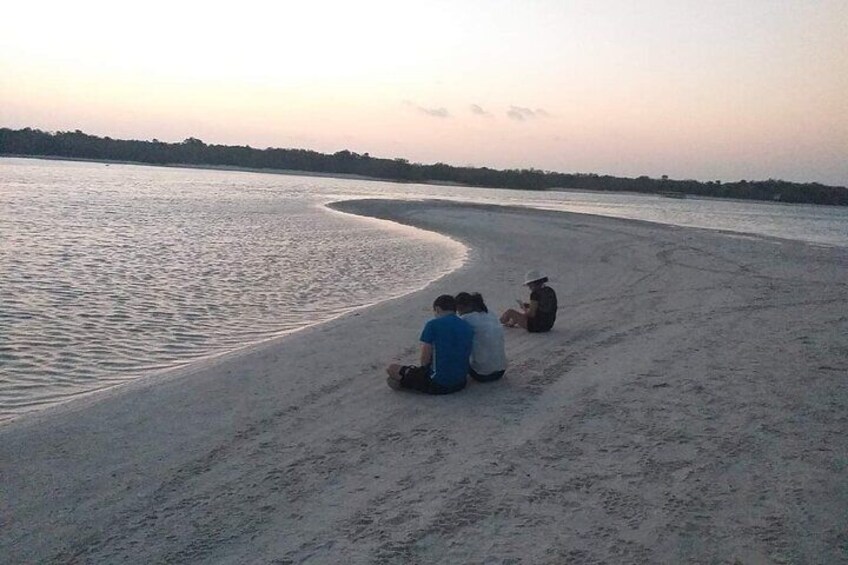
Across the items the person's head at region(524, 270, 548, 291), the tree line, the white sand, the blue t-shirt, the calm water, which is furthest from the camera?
the tree line

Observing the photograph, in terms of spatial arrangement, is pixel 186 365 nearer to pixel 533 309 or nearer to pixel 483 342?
pixel 483 342

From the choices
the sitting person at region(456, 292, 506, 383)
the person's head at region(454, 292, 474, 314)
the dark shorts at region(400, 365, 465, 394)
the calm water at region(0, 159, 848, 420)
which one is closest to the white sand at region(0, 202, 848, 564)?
the dark shorts at region(400, 365, 465, 394)

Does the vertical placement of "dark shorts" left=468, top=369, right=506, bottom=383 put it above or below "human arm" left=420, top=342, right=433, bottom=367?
below

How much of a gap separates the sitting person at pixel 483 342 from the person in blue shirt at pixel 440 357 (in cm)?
25

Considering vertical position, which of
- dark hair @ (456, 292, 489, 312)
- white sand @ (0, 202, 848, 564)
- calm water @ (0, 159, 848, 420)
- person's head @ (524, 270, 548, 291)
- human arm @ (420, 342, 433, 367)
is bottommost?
calm water @ (0, 159, 848, 420)

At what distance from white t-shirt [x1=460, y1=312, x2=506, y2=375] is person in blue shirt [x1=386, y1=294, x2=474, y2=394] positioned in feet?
0.80

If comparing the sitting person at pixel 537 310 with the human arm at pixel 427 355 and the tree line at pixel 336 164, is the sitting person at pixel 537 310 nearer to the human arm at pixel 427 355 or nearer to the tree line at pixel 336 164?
the human arm at pixel 427 355

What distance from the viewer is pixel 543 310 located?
10414mm

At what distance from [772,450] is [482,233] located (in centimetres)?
2424

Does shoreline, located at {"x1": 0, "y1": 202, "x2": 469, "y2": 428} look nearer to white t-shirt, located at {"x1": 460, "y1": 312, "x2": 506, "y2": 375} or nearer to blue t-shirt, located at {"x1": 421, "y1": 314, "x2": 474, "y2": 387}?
blue t-shirt, located at {"x1": 421, "y1": 314, "x2": 474, "y2": 387}

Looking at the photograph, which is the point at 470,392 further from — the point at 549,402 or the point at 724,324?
the point at 724,324

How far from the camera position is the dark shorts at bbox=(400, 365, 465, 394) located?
24.6 ft

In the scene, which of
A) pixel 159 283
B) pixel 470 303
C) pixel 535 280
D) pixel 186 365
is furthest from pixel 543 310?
pixel 159 283

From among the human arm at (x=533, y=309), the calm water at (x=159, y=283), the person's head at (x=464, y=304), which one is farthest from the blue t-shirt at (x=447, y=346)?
the calm water at (x=159, y=283)
